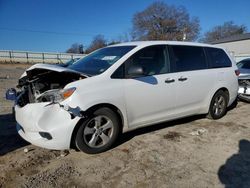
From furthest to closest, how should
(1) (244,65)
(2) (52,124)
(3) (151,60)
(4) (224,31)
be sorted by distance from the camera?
(4) (224,31) → (1) (244,65) → (3) (151,60) → (2) (52,124)

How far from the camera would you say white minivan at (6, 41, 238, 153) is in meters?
3.64

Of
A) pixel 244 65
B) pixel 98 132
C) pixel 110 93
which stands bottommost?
pixel 98 132

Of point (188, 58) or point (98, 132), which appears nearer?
point (98, 132)

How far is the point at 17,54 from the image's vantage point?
46281 mm

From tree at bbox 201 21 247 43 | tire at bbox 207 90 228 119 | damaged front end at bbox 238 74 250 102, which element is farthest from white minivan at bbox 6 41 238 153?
tree at bbox 201 21 247 43

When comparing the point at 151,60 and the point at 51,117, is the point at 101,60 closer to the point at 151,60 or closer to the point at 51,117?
the point at 151,60

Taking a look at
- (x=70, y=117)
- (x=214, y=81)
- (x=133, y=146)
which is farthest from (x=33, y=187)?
(x=214, y=81)

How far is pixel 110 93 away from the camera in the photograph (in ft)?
13.0

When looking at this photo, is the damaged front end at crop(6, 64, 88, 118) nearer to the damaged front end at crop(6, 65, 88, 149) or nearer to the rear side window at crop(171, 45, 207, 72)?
the damaged front end at crop(6, 65, 88, 149)

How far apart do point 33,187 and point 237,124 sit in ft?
14.4

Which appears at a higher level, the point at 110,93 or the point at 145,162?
the point at 110,93

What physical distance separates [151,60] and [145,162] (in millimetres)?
1830

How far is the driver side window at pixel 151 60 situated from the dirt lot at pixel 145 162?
4.03ft

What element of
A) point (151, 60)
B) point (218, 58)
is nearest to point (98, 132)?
point (151, 60)
